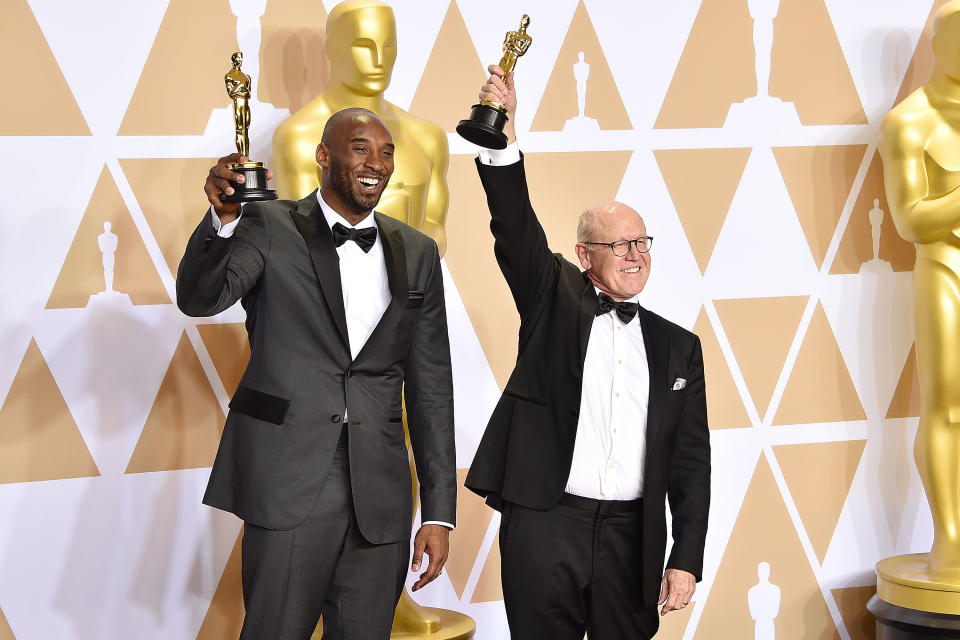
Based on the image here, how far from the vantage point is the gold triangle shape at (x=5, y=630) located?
3.43 m

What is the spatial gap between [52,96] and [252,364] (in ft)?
5.33

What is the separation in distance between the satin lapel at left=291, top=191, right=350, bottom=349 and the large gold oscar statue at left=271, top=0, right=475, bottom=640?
80 centimetres

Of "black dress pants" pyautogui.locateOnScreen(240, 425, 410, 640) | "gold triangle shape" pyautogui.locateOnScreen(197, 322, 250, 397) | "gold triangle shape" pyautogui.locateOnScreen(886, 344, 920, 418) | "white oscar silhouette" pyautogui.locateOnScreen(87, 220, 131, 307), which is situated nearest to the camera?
"black dress pants" pyautogui.locateOnScreen(240, 425, 410, 640)

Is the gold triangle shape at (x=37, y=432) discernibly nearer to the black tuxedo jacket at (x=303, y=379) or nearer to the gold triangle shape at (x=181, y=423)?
the gold triangle shape at (x=181, y=423)

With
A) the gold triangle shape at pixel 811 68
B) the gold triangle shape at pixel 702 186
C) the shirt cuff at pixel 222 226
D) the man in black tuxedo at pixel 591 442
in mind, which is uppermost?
the gold triangle shape at pixel 811 68

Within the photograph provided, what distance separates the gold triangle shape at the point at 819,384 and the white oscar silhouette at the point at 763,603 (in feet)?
2.01

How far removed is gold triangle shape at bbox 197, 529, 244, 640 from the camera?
11.9 feet

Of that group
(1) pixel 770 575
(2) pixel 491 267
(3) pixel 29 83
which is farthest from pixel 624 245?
(1) pixel 770 575

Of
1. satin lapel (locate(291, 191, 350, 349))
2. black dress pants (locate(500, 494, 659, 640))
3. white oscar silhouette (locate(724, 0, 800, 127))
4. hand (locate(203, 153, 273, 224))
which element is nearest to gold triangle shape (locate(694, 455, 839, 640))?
white oscar silhouette (locate(724, 0, 800, 127))

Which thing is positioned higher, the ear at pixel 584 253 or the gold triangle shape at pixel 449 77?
the gold triangle shape at pixel 449 77

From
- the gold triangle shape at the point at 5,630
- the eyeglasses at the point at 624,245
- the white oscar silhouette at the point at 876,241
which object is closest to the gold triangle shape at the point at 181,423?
the gold triangle shape at the point at 5,630

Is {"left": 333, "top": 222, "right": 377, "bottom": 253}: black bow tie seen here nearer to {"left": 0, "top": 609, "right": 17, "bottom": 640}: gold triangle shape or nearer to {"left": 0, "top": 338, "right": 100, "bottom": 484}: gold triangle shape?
{"left": 0, "top": 338, "right": 100, "bottom": 484}: gold triangle shape

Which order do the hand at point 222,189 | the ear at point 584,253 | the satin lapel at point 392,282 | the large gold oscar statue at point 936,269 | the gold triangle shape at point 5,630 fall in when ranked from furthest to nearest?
the large gold oscar statue at point 936,269, the gold triangle shape at point 5,630, the ear at point 584,253, the satin lapel at point 392,282, the hand at point 222,189

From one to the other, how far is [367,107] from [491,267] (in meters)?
0.85
